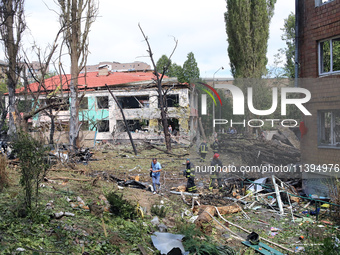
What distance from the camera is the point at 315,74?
36.3 ft

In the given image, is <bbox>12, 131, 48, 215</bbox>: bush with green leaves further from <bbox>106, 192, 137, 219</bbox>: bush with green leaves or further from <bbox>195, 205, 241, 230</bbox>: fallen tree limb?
<bbox>195, 205, 241, 230</bbox>: fallen tree limb

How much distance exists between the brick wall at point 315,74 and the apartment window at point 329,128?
0.19m

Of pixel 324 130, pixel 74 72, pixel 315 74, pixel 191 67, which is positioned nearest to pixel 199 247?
pixel 324 130

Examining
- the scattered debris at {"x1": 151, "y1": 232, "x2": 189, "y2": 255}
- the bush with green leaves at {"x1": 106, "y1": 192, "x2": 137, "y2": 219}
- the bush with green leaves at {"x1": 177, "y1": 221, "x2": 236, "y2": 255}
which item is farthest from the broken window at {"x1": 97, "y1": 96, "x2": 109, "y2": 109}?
the bush with green leaves at {"x1": 177, "y1": 221, "x2": 236, "y2": 255}

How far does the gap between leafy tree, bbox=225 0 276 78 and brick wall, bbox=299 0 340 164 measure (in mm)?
16057

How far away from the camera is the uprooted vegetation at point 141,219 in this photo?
5.73 meters

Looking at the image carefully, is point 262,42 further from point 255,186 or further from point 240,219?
point 240,219

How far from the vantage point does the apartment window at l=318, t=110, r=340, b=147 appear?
1077 centimetres

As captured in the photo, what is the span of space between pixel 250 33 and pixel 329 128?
724 inches

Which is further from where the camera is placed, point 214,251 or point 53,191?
point 53,191

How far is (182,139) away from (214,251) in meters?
20.8

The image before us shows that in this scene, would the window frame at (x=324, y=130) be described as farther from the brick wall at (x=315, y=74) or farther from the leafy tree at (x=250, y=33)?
the leafy tree at (x=250, y=33)

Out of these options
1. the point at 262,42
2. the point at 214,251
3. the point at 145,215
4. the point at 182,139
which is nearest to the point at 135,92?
the point at 182,139

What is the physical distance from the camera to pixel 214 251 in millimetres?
6211
